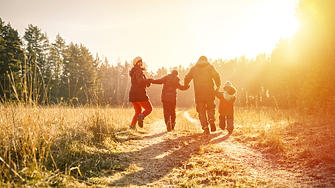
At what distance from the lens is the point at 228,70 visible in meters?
58.0

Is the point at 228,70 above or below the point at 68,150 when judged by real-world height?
above

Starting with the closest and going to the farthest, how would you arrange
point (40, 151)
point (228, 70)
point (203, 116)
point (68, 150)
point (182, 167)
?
point (40, 151) → point (68, 150) → point (182, 167) → point (203, 116) → point (228, 70)

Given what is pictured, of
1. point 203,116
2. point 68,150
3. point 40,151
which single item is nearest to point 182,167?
point 68,150

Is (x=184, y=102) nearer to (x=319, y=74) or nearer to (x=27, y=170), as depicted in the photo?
(x=319, y=74)

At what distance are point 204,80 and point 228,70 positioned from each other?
56219 millimetres

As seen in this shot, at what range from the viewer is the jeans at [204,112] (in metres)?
5.82

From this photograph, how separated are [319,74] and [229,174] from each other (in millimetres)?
10151

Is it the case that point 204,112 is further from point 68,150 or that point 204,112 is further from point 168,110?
point 68,150

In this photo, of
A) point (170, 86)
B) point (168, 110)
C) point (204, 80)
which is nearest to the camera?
point (204, 80)

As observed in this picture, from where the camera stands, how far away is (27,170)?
77.3 inches

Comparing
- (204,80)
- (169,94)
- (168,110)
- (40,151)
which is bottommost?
(40,151)

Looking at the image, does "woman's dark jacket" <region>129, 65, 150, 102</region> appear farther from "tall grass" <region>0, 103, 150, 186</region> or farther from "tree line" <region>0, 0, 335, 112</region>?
"tall grass" <region>0, 103, 150, 186</region>

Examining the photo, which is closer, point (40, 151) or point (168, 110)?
point (40, 151)

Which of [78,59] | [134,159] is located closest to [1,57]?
[78,59]
